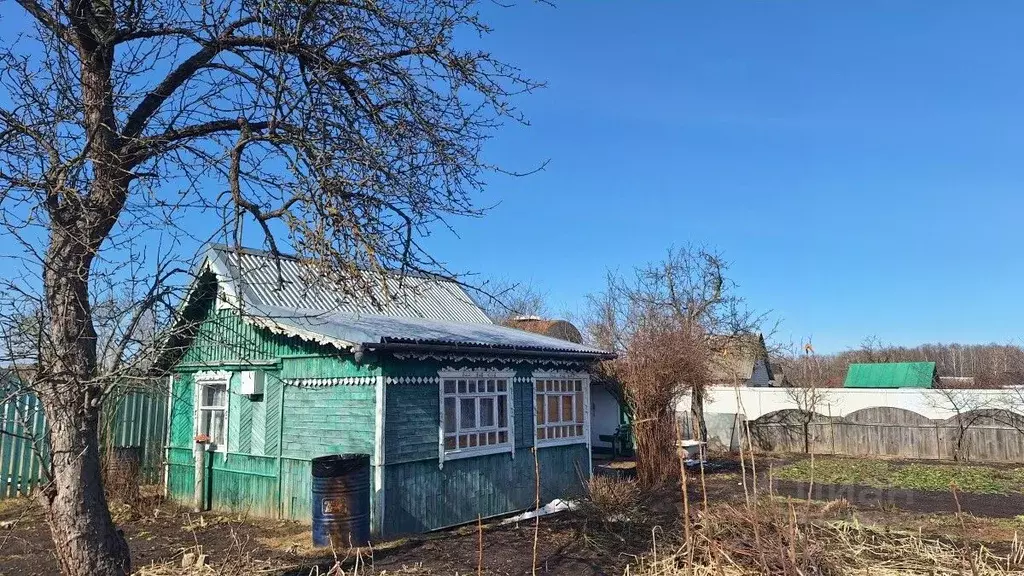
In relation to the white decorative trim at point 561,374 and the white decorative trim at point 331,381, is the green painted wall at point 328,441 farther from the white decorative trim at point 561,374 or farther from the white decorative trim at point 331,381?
the white decorative trim at point 561,374

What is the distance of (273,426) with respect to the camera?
10.5 m

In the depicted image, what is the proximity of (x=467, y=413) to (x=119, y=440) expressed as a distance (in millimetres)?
7573

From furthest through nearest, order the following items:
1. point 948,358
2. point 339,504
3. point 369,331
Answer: point 948,358 < point 369,331 < point 339,504

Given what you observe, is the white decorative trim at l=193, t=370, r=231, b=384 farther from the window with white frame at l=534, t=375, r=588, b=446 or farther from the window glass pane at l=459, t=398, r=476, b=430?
the window with white frame at l=534, t=375, r=588, b=446

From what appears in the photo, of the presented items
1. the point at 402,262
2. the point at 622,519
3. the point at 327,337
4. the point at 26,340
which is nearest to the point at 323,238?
the point at 402,262

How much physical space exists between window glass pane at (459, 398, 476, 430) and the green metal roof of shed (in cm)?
3120

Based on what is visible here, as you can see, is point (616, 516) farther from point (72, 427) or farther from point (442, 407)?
point (72, 427)

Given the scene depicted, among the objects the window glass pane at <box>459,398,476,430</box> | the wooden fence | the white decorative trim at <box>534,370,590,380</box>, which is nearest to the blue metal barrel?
the window glass pane at <box>459,398,476,430</box>

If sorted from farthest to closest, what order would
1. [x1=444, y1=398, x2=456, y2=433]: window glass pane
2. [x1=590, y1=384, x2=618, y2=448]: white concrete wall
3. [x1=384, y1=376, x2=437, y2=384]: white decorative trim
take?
[x1=590, y1=384, x2=618, y2=448]: white concrete wall, [x1=444, y1=398, x2=456, y2=433]: window glass pane, [x1=384, y1=376, x2=437, y2=384]: white decorative trim

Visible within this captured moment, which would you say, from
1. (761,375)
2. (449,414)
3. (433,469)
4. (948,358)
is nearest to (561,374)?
(449,414)

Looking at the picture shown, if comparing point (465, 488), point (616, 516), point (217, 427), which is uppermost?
point (217, 427)

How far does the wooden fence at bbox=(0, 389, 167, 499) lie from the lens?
478 inches

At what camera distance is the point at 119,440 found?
1346cm

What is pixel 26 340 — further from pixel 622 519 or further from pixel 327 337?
pixel 622 519
